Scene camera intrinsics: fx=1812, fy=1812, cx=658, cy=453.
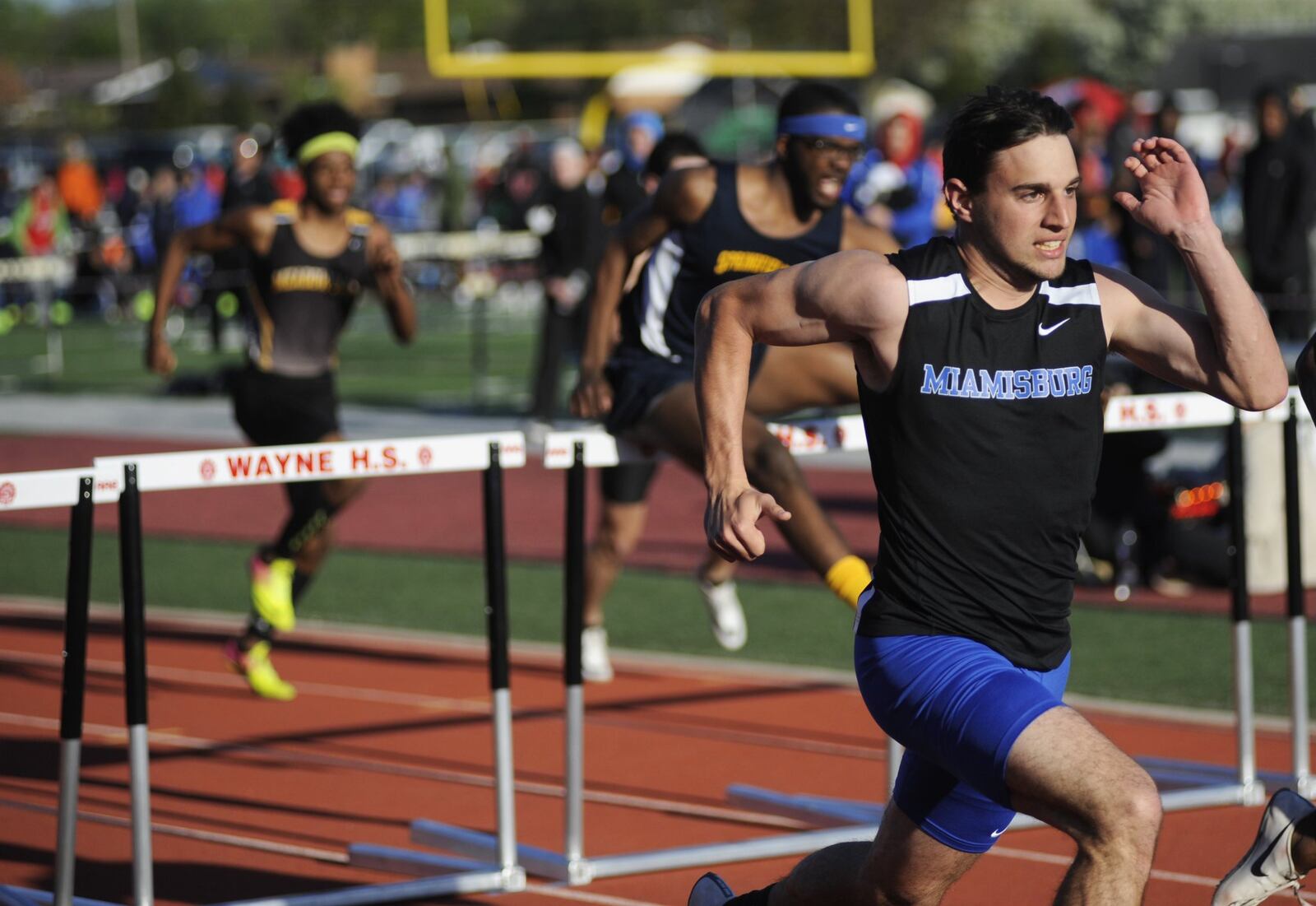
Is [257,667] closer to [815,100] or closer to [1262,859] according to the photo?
[815,100]

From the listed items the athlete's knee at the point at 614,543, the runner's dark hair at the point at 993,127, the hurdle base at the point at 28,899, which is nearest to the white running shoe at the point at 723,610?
the athlete's knee at the point at 614,543

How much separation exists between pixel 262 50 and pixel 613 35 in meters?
98.7

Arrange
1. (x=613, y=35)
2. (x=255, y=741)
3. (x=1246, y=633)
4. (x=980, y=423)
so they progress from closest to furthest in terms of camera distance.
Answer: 1. (x=980, y=423)
2. (x=1246, y=633)
3. (x=255, y=741)
4. (x=613, y=35)

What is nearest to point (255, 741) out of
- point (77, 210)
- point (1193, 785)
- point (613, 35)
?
point (1193, 785)

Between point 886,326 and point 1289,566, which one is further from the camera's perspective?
point 1289,566

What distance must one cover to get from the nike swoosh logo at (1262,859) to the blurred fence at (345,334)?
500 inches

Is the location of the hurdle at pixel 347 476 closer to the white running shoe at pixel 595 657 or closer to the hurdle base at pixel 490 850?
the hurdle base at pixel 490 850

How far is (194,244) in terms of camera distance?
8602 millimetres

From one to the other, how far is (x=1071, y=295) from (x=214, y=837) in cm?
390

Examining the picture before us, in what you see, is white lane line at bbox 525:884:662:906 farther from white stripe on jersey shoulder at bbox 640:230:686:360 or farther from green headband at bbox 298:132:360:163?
green headband at bbox 298:132:360:163

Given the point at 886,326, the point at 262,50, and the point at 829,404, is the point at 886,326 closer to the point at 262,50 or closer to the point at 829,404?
the point at 829,404

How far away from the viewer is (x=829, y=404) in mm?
6703

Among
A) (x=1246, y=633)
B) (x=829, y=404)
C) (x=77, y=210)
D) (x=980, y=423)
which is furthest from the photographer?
(x=77, y=210)

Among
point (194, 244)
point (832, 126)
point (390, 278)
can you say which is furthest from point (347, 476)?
point (194, 244)
